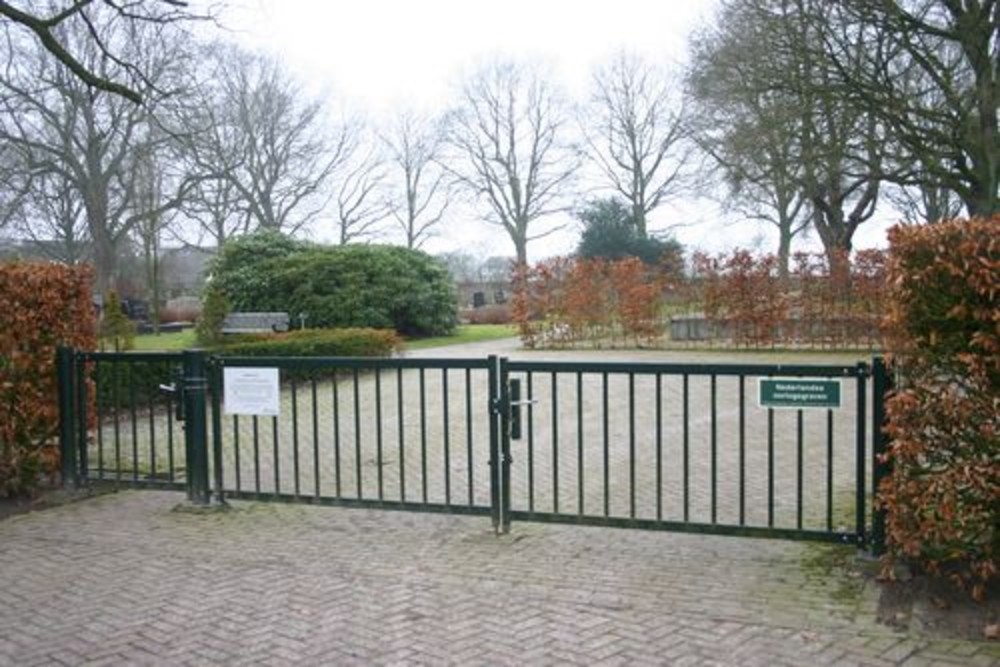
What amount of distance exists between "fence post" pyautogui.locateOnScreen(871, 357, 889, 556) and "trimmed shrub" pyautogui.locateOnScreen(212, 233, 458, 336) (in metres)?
19.9

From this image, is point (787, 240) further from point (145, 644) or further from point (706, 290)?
point (145, 644)

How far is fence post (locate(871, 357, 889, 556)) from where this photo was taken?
4742mm

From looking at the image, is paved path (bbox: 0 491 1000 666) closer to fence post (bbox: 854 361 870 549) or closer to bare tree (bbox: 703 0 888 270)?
fence post (bbox: 854 361 870 549)

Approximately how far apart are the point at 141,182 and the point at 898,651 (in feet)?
136

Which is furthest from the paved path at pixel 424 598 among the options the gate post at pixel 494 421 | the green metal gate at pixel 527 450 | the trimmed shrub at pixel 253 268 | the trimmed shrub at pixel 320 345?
the trimmed shrub at pixel 253 268

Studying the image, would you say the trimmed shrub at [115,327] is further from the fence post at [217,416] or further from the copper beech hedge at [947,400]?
the copper beech hedge at [947,400]

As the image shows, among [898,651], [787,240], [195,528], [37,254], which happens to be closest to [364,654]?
[898,651]

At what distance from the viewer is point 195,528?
626 centimetres

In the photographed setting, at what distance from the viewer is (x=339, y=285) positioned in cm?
2458

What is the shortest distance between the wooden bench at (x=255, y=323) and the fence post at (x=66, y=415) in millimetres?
15225

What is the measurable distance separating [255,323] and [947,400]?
2023cm

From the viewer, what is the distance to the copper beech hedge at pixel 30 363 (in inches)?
275

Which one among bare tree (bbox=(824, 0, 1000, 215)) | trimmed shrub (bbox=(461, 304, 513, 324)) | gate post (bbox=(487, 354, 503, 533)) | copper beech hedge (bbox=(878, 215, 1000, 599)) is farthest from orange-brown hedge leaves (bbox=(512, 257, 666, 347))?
copper beech hedge (bbox=(878, 215, 1000, 599))

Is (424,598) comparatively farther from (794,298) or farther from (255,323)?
(255,323)
